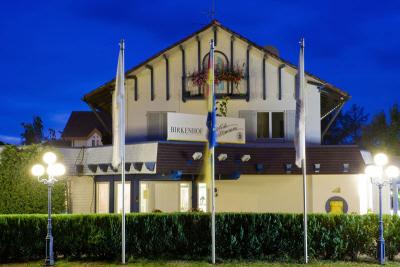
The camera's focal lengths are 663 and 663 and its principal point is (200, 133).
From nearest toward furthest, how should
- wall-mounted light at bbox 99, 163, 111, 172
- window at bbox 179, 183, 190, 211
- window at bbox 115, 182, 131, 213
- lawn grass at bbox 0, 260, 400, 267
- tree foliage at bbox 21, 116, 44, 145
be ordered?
lawn grass at bbox 0, 260, 400, 267 < window at bbox 115, 182, 131, 213 < window at bbox 179, 183, 190, 211 < wall-mounted light at bbox 99, 163, 111, 172 < tree foliage at bbox 21, 116, 44, 145

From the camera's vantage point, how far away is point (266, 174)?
92.2ft

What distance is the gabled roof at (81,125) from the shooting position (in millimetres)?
56188

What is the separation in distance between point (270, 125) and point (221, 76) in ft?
10.4

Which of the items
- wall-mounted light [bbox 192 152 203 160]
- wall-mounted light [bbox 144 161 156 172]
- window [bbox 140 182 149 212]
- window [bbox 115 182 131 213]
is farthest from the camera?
Result: window [bbox 115 182 131 213]

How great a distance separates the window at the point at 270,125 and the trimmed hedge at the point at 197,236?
954cm

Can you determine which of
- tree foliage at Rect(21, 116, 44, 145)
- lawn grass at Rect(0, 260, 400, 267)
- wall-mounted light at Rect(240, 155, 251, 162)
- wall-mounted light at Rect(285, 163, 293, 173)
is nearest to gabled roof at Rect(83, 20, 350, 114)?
wall-mounted light at Rect(285, 163, 293, 173)

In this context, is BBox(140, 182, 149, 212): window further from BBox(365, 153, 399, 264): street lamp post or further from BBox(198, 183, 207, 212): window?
BBox(365, 153, 399, 264): street lamp post

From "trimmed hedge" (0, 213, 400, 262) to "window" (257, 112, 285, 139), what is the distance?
954 cm

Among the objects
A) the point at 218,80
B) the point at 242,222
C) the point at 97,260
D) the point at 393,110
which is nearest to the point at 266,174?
the point at 218,80

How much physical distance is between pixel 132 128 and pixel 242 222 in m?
10.4

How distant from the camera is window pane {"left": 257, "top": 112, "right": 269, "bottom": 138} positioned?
29.3 metres

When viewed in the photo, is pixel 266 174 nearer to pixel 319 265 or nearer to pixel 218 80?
pixel 218 80

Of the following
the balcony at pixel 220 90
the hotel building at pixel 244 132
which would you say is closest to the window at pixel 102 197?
the hotel building at pixel 244 132

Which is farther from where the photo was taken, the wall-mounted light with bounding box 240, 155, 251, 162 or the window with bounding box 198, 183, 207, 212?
the wall-mounted light with bounding box 240, 155, 251, 162
